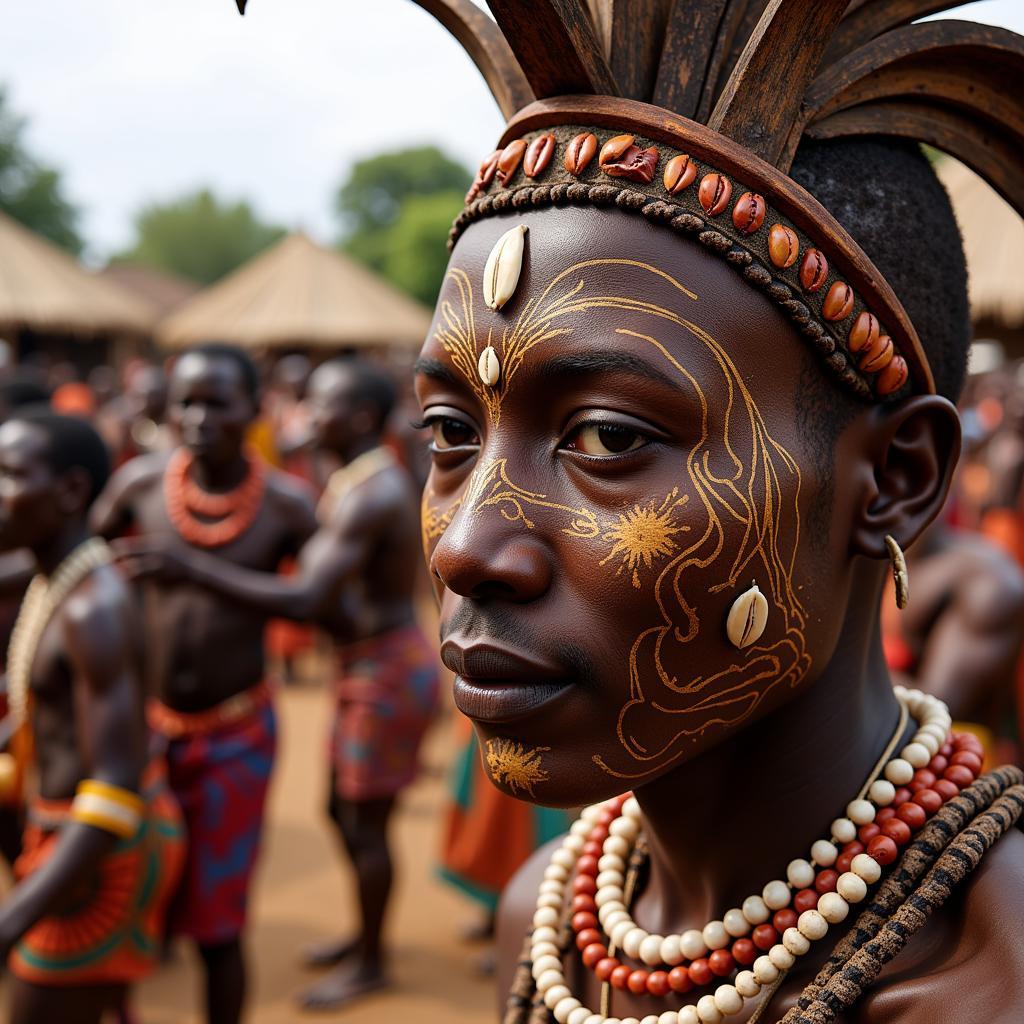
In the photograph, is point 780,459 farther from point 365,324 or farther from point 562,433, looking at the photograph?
point 365,324

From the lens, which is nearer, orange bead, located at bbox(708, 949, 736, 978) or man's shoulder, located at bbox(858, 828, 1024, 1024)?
man's shoulder, located at bbox(858, 828, 1024, 1024)

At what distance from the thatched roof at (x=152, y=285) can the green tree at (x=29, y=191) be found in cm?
457

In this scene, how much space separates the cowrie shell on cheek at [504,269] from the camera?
1.38m

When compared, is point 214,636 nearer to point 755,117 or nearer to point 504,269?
point 504,269

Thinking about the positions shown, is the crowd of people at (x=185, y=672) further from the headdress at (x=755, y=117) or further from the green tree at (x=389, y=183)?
the green tree at (x=389, y=183)

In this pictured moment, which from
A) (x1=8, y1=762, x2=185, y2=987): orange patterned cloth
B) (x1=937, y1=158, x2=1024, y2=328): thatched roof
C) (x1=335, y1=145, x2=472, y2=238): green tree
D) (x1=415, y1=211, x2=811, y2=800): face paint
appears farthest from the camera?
(x1=335, y1=145, x2=472, y2=238): green tree

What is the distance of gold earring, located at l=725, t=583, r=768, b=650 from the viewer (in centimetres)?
133

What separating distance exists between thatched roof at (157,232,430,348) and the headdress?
21.6m

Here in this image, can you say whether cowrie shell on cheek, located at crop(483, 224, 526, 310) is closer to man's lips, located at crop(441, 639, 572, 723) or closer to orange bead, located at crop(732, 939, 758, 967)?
man's lips, located at crop(441, 639, 572, 723)

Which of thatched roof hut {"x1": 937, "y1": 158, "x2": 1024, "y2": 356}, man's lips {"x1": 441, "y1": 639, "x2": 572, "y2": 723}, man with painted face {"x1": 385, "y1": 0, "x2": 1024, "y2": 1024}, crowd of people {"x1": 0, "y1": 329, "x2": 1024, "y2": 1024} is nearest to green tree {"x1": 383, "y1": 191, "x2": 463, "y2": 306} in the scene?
thatched roof hut {"x1": 937, "y1": 158, "x2": 1024, "y2": 356}

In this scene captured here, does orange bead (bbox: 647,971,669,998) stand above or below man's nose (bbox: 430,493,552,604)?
below

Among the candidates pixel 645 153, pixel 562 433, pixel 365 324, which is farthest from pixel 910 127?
pixel 365 324

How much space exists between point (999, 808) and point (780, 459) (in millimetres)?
547

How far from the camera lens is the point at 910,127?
1506 mm
